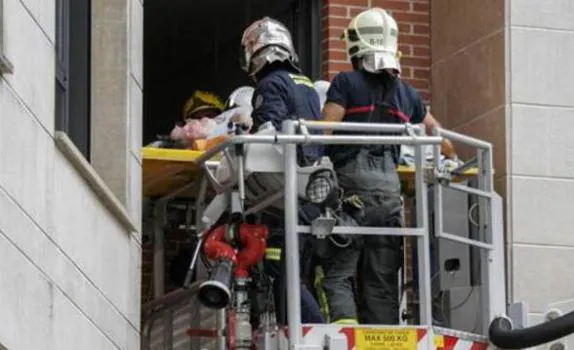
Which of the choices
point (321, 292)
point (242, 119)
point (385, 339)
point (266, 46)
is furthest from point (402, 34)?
point (385, 339)

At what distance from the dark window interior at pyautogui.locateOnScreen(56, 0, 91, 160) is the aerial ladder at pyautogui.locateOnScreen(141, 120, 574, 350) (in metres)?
0.93

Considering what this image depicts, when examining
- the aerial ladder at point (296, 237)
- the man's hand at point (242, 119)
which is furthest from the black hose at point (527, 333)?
the man's hand at point (242, 119)

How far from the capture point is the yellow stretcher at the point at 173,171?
14.0 metres

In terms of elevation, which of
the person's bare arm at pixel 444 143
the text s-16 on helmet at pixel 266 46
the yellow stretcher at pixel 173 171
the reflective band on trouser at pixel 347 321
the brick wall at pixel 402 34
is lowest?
the reflective band on trouser at pixel 347 321

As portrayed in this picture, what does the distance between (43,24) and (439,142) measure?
2.33 metres

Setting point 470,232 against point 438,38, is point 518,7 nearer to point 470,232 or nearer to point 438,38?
point 438,38

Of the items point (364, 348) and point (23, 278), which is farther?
point (364, 348)

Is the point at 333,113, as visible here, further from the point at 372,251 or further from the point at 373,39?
the point at 372,251

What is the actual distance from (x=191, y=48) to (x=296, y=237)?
7.65m

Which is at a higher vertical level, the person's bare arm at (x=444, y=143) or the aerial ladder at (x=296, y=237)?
the person's bare arm at (x=444, y=143)

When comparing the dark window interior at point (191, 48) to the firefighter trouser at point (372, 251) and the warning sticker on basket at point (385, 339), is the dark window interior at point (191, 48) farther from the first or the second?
the warning sticker on basket at point (385, 339)

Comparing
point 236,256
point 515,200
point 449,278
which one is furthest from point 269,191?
point 515,200

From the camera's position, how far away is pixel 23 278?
428 inches

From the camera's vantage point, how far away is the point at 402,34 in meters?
16.2
